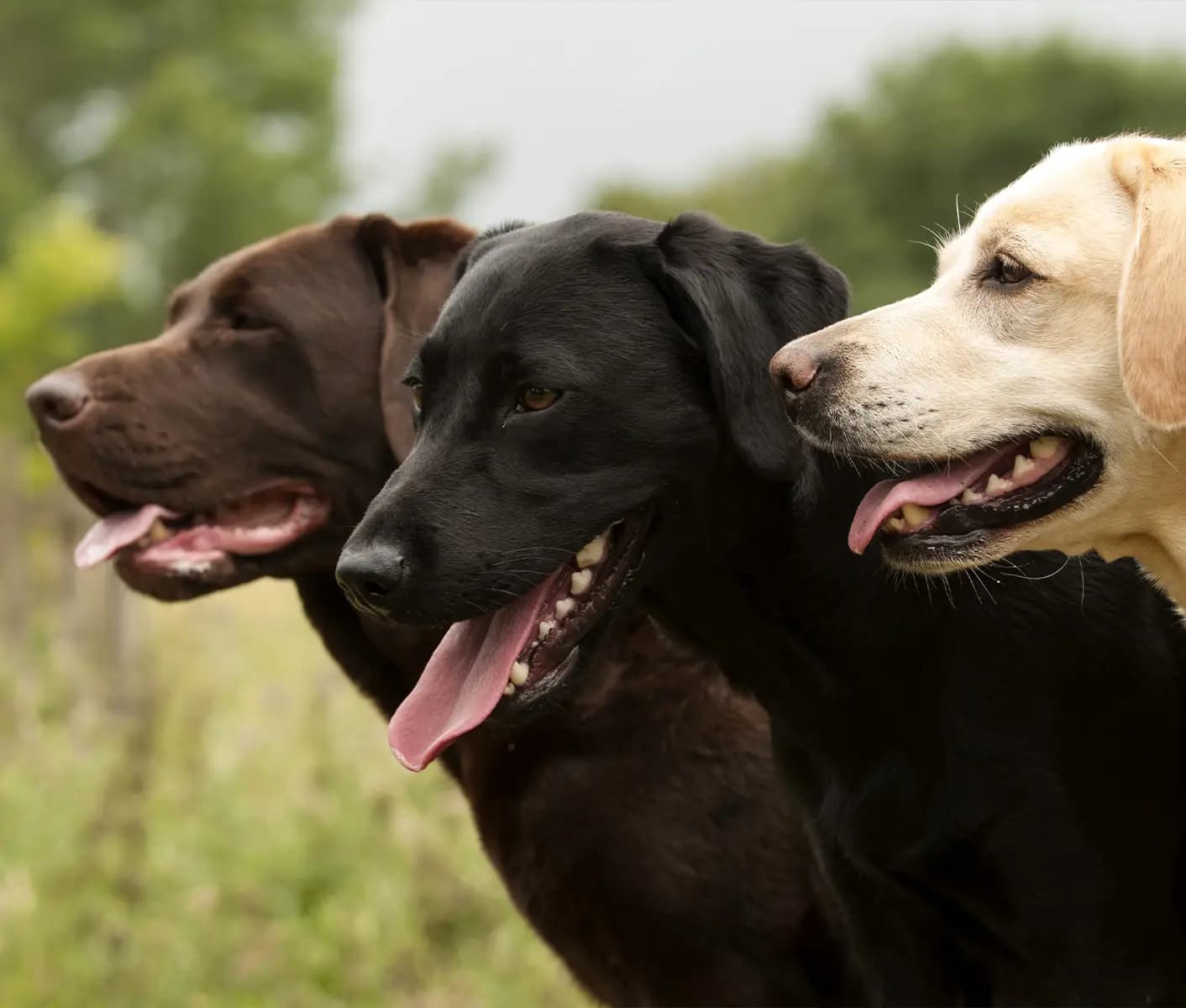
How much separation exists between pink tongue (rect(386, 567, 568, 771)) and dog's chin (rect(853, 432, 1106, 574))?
648 millimetres

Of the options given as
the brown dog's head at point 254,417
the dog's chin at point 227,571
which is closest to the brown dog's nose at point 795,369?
the brown dog's head at point 254,417

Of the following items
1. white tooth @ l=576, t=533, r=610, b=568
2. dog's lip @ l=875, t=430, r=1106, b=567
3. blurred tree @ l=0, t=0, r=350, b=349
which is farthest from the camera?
blurred tree @ l=0, t=0, r=350, b=349

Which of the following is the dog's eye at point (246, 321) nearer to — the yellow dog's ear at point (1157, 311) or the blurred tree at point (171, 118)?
the yellow dog's ear at point (1157, 311)

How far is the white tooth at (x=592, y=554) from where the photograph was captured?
3070 mm

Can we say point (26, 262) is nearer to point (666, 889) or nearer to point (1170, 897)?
point (666, 889)

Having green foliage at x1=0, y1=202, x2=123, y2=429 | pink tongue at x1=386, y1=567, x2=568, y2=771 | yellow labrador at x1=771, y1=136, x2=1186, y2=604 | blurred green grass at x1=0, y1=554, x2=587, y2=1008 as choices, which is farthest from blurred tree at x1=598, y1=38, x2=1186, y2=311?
pink tongue at x1=386, y1=567, x2=568, y2=771

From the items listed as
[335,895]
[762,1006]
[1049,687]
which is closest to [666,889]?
[762,1006]

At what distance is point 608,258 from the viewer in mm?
3154

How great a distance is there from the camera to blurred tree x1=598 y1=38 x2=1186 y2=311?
3136 centimetres

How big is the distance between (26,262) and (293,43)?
20572mm

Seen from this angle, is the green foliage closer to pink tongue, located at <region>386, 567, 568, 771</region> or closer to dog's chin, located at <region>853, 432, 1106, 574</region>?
pink tongue, located at <region>386, 567, 568, 771</region>

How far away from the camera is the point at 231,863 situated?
5.49 m

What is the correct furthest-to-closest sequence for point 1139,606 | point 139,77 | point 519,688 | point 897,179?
point 897,179 → point 139,77 → point 1139,606 → point 519,688

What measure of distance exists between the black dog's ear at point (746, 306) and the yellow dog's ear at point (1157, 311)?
60 cm
